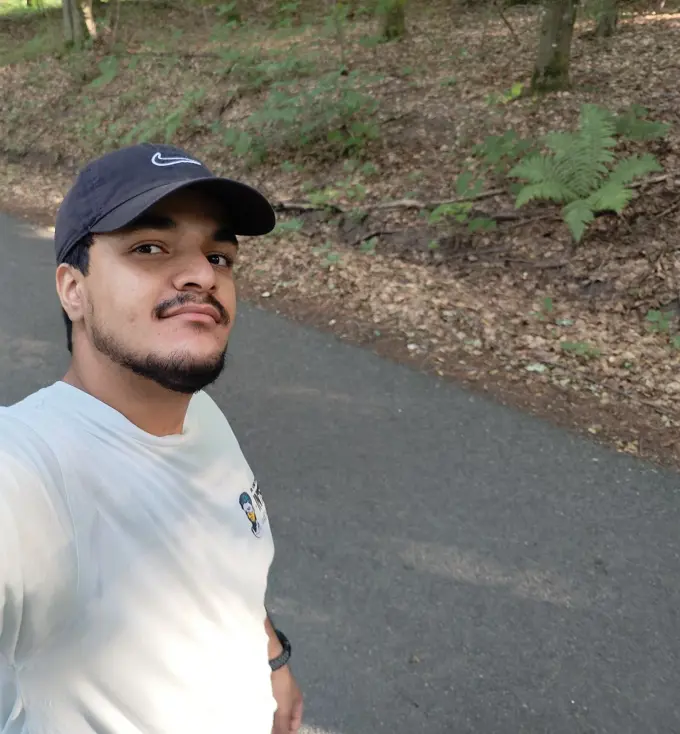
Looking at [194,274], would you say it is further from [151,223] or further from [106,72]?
[106,72]

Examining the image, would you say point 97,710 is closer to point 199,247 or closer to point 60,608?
point 60,608

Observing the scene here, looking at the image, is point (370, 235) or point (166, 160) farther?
point (370, 235)

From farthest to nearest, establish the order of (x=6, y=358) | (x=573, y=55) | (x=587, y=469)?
(x=573, y=55), (x=6, y=358), (x=587, y=469)

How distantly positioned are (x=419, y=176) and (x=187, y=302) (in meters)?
7.28

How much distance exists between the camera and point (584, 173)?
678 cm

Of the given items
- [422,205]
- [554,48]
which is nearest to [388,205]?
[422,205]

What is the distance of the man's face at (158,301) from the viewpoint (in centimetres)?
134

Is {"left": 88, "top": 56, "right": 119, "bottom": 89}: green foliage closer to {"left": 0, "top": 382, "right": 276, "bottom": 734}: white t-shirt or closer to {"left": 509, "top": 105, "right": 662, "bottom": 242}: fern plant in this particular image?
{"left": 509, "top": 105, "right": 662, "bottom": 242}: fern plant

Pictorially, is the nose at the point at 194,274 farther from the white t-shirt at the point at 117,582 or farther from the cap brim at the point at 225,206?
the white t-shirt at the point at 117,582

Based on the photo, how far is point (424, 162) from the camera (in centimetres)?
842

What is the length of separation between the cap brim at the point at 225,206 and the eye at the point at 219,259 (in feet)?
0.28

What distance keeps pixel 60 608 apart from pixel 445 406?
143 inches

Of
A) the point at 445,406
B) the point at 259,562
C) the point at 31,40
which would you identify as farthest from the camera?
the point at 31,40

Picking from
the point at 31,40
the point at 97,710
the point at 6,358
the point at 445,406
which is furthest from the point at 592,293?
the point at 31,40
